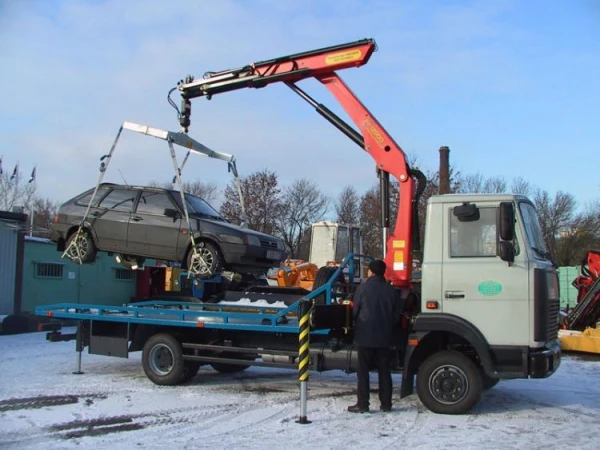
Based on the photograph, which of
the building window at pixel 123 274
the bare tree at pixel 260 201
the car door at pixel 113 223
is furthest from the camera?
the bare tree at pixel 260 201

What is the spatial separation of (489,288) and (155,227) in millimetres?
5053

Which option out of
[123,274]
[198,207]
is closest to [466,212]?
[198,207]

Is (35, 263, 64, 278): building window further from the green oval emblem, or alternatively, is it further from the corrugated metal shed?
the green oval emblem

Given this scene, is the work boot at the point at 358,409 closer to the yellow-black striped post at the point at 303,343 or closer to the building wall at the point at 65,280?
the yellow-black striped post at the point at 303,343

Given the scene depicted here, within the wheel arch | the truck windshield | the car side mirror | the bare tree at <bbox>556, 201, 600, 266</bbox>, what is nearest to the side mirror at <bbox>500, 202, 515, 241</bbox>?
the truck windshield

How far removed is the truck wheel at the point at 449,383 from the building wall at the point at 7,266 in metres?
14.6

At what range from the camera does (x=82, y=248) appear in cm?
990

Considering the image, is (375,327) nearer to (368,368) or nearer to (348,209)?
(368,368)

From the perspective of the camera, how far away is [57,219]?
397 inches

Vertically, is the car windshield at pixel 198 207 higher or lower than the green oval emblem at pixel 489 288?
higher

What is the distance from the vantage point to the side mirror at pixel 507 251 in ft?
21.8

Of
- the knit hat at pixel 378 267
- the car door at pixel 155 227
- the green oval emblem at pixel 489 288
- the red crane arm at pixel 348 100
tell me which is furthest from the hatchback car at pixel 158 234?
the green oval emblem at pixel 489 288

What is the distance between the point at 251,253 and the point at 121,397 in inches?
104

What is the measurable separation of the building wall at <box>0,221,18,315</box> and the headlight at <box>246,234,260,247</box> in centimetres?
1141
